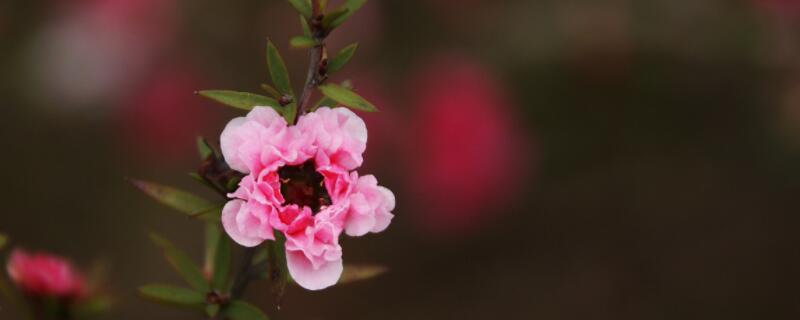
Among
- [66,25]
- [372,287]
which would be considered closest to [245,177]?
[66,25]

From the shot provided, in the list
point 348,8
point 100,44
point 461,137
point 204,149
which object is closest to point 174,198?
point 204,149

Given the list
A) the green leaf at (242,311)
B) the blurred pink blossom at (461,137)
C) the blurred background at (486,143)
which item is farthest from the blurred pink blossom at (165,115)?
the green leaf at (242,311)

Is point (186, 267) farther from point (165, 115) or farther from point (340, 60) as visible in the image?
point (165, 115)

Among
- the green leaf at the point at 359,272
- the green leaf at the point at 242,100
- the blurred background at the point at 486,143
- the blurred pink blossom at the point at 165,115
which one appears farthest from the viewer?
the blurred pink blossom at the point at 165,115

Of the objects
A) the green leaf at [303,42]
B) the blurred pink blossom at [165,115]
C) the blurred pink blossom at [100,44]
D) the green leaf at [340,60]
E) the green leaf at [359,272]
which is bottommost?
the blurred pink blossom at [165,115]

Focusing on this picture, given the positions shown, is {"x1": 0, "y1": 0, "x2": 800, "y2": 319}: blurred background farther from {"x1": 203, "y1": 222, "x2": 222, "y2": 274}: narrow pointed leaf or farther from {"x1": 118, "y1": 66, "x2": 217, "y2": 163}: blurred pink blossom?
{"x1": 203, "y1": 222, "x2": 222, "y2": 274}: narrow pointed leaf

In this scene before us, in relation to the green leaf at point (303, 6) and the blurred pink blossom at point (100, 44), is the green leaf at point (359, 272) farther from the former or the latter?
the blurred pink blossom at point (100, 44)

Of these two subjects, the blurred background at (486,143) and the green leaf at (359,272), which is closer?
the green leaf at (359,272)

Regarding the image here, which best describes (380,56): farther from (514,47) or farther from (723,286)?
(723,286)
